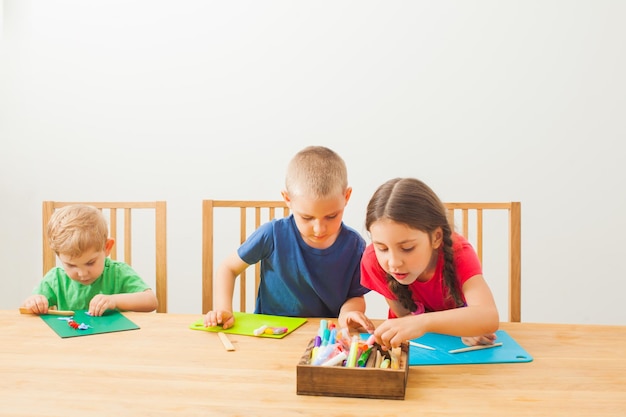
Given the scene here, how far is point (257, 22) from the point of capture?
108 inches

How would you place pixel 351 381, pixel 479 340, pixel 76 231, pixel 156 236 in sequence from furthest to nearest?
pixel 156 236 < pixel 76 231 < pixel 479 340 < pixel 351 381

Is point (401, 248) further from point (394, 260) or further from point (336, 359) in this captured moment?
point (336, 359)

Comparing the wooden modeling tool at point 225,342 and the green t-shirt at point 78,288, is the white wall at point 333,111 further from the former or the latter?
the wooden modeling tool at point 225,342

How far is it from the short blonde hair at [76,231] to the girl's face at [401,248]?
0.74m

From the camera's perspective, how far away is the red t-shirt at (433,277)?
128cm

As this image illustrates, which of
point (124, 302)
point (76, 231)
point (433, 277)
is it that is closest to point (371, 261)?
point (433, 277)

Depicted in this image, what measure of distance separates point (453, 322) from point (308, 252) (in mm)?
555

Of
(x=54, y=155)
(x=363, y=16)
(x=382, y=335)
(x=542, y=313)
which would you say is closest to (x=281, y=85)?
(x=363, y=16)

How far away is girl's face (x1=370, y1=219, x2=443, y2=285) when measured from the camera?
1217 mm

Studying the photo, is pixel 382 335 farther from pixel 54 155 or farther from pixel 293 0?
pixel 54 155

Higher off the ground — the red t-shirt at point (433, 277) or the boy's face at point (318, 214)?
the boy's face at point (318, 214)

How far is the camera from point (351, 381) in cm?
88

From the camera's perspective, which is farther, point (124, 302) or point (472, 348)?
point (124, 302)

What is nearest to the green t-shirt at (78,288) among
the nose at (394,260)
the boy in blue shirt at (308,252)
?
the boy in blue shirt at (308,252)
